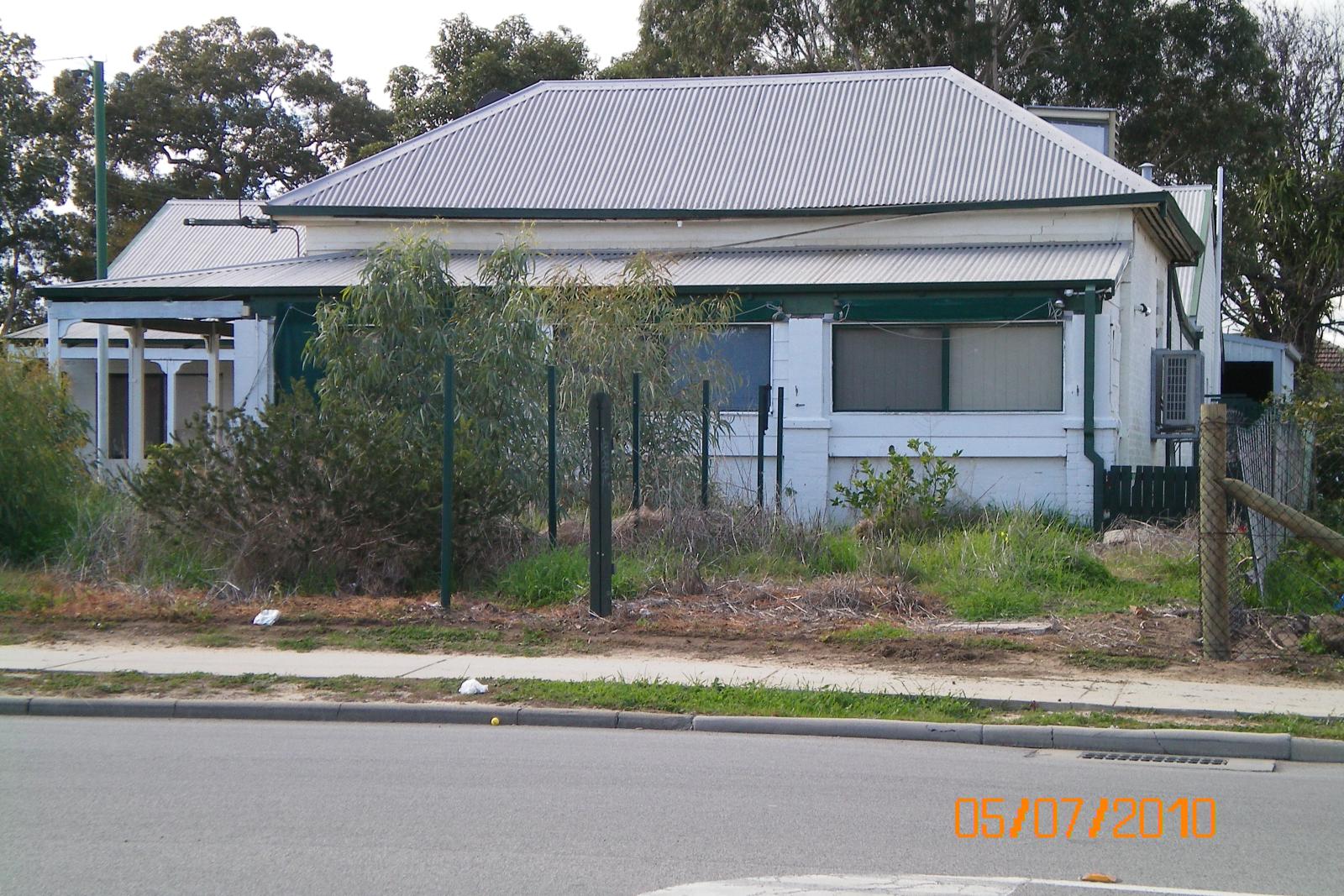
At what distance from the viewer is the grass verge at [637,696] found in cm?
873

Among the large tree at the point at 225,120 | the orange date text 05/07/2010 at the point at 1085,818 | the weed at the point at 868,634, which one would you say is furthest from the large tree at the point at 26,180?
the orange date text 05/07/2010 at the point at 1085,818

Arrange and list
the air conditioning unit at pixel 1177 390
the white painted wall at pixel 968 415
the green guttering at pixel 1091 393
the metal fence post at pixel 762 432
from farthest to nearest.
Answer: the air conditioning unit at pixel 1177 390, the white painted wall at pixel 968 415, the green guttering at pixel 1091 393, the metal fence post at pixel 762 432

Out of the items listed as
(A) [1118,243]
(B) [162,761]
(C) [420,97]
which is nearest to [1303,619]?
(B) [162,761]

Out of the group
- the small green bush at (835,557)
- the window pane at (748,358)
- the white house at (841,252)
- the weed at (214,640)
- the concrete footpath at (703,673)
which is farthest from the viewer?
the window pane at (748,358)

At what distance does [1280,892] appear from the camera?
551 centimetres

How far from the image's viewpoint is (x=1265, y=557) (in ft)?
38.5

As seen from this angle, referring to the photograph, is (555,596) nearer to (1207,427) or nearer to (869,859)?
(1207,427)

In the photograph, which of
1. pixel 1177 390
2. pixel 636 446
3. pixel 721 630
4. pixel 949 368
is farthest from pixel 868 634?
pixel 1177 390

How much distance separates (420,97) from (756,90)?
27.6 meters

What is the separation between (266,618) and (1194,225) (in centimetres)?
2317

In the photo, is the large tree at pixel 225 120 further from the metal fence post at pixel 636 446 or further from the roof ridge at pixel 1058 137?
the metal fence post at pixel 636 446

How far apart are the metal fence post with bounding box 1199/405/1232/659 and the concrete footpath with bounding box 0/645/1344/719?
2.54 ft

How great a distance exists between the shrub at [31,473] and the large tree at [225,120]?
37.3 m

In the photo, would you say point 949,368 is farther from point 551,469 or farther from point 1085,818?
point 1085,818
